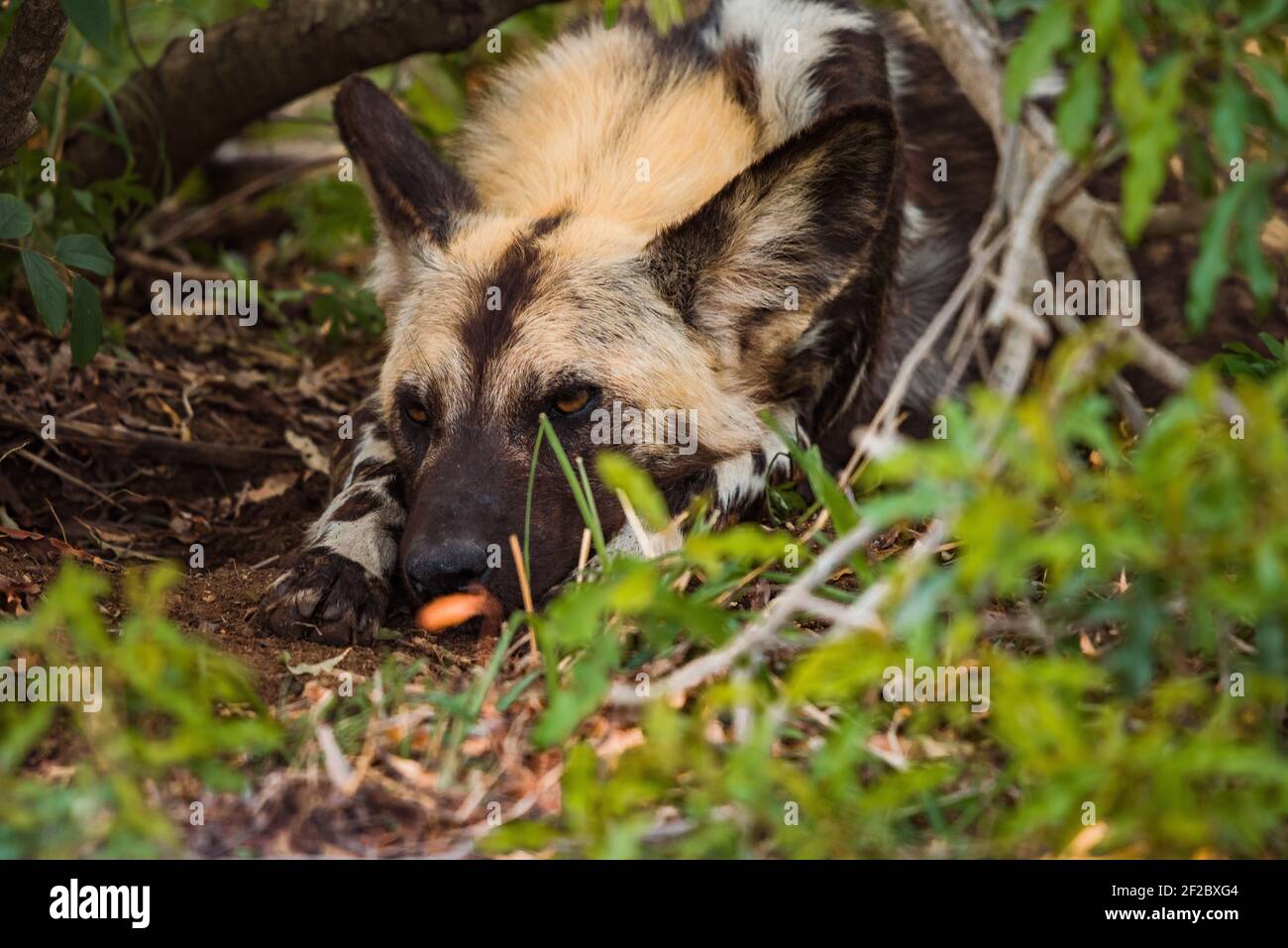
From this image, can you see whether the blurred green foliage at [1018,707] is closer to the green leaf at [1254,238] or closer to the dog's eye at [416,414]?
the green leaf at [1254,238]

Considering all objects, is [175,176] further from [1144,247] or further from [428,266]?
[1144,247]

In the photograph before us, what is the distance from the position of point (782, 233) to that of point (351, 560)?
1441 mm

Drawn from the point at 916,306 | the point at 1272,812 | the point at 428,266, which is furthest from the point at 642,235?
the point at 1272,812

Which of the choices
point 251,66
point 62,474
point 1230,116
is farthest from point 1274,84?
point 251,66

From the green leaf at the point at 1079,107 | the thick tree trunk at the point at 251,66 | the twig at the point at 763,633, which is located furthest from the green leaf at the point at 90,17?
the green leaf at the point at 1079,107

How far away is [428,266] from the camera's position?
→ 4156 mm

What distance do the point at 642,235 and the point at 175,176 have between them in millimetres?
2613

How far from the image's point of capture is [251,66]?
17.1 ft

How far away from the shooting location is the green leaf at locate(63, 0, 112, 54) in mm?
3150

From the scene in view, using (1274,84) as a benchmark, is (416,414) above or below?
below
